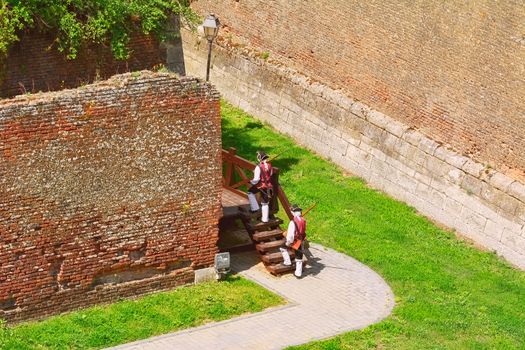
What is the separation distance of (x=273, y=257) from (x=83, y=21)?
508 centimetres

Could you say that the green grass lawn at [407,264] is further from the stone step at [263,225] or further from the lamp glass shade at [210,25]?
the lamp glass shade at [210,25]

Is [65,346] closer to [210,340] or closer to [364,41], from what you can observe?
[210,340]

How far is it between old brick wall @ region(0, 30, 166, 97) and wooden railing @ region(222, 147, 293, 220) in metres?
2.28

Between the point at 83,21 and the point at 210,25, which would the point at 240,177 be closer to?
the point at 210,25

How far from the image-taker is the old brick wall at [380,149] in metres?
22.0

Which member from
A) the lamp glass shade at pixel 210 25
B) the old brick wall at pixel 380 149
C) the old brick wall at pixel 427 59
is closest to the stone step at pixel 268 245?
the old brick wall at pixel 380 149

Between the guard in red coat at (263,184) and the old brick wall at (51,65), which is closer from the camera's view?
the old brick wall at (51,65)

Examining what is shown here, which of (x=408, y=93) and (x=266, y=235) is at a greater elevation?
(x=408, y=93)

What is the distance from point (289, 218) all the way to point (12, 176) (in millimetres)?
5591

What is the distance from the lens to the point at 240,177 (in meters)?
22.8

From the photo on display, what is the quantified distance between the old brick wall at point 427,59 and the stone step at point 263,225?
4.34m

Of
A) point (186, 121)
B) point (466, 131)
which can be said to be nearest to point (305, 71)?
point (466, 131)

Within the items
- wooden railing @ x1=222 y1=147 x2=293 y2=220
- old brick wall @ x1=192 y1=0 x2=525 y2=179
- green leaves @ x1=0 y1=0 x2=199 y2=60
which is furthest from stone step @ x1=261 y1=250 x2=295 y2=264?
old brick wall @ x1=192 y1=0 x2=525 y2=179

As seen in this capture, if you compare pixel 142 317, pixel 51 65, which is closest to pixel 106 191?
pixel 142 317
